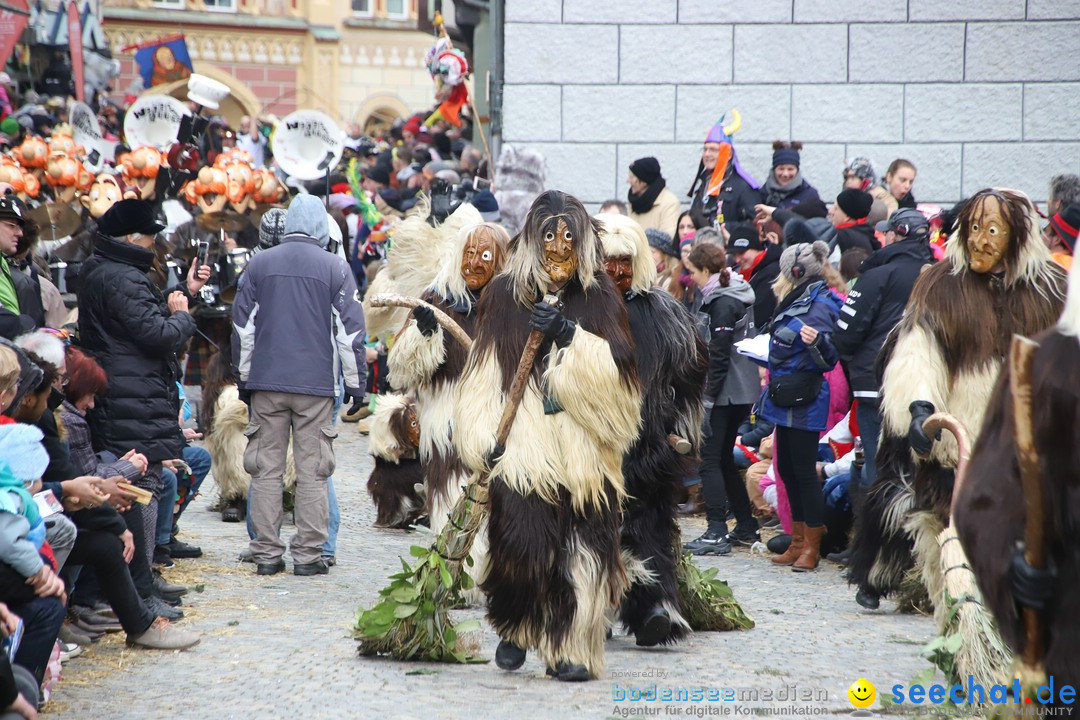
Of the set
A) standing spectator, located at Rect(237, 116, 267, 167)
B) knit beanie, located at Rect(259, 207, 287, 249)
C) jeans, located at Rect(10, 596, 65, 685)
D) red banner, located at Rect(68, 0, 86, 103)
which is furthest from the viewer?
red banner, located at Rect(68, 0, 86, 103)

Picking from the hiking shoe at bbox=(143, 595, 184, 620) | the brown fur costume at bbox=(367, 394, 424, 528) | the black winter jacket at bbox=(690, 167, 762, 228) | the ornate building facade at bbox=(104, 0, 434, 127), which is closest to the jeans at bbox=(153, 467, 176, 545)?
the hiking shoe at bbox=(143, 595, 184, 620)

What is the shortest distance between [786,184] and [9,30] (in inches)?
596

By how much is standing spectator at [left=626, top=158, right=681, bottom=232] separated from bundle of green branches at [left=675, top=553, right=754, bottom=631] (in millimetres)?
5743

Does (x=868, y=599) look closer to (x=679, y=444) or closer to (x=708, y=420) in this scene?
(x=679, y=444)

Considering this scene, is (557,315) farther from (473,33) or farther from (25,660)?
(473,33)

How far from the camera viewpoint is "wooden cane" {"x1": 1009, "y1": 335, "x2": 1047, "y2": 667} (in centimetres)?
332

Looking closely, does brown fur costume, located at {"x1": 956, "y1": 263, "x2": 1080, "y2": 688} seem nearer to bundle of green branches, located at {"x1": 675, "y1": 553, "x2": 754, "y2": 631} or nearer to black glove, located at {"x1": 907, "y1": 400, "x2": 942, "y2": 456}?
black glove, located at {"x1": 907, "y1": 400, "x2": 942, "y2": 456}

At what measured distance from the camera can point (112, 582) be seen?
19.3ft

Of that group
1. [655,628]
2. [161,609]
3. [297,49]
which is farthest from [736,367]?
[297,49]

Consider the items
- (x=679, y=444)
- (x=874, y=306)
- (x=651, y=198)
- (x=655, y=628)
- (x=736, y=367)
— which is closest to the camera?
(x=655, y=628)

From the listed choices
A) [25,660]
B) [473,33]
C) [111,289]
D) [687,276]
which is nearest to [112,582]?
[25,660]

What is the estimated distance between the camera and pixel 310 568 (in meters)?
8.06

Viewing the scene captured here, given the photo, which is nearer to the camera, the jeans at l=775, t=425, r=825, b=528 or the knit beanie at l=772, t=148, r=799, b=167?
the jeans at l=775, t=425, r=825, b=528

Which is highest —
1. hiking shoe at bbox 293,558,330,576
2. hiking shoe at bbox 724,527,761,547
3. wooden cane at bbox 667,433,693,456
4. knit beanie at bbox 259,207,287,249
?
knit beanie at bbox 259,207,287,249
